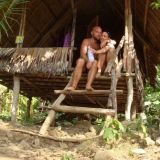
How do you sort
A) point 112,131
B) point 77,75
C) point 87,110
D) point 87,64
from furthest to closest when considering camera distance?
point 87,64 < point 77,75 < point 87,110 < point 112,131

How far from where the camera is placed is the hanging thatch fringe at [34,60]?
24.4 feet

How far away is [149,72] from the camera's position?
1090 cm

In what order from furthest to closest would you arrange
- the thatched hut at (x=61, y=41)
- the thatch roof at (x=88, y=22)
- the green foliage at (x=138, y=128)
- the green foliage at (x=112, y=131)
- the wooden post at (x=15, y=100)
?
the thatch roof at (x=88, y=22) < the wooden post at (x=15, y=100) < the thatched hut at (x=61, y=41) < the green foliage at (x=138, y=128) < the green foliage at (x=112, y=131)

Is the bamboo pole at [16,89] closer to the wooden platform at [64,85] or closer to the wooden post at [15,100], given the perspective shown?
the wooden post at [15,100]

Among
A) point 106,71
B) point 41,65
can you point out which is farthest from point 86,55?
point 41,65

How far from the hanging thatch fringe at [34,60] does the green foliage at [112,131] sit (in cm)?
238

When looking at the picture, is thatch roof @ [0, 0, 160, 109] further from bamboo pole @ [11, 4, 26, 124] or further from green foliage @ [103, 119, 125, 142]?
green foliage @ [103, 119, 125, 142]

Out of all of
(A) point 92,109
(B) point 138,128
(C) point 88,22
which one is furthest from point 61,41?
(B) point 138,128

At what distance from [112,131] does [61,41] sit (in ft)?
17.8

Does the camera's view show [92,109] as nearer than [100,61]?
Yes

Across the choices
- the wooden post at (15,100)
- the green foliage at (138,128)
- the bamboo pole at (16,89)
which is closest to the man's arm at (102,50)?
the green foliage at (138,128)

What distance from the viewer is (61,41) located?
10156mm

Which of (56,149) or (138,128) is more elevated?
(138,128)

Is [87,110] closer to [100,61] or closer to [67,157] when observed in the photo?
[100,61]
